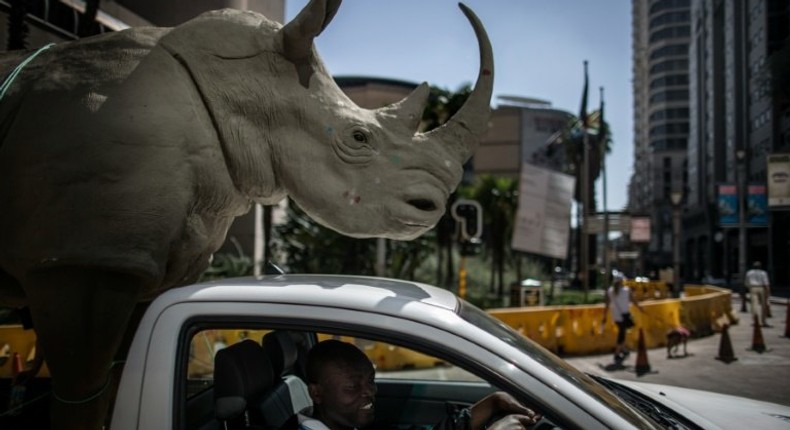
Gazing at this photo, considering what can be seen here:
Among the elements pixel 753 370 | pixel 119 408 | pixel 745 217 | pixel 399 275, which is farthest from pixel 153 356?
pixel 745 217

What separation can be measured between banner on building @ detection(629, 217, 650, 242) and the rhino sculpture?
111ft

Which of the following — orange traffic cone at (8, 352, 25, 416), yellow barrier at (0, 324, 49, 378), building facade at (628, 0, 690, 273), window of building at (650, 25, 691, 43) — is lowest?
yellow barrier at (0, 324, 49, 378)

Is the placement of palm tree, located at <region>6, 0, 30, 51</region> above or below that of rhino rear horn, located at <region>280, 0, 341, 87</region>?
above

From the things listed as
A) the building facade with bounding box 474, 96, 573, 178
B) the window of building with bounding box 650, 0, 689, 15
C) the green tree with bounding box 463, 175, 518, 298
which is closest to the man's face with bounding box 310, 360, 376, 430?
the green tree with bounding box 463, 175, 518, 298

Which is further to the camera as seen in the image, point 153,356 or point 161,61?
point 161,61

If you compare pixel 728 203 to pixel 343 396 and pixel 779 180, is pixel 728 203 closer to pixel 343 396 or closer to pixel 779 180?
pixel 779 180

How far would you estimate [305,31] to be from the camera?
230 centimetres

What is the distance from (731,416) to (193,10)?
3154mm

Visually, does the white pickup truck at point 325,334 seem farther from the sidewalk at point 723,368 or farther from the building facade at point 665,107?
the building facade at point 665,107

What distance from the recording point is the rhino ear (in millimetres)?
2234

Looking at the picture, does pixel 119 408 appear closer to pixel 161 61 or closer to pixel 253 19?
pixel 161 61

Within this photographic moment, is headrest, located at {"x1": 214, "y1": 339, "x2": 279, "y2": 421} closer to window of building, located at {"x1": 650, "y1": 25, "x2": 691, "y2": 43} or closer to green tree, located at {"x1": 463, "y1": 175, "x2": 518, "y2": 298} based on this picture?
green tree, located at {"x1": 463, "y1": 175, "x2": 518, "y2": 298}

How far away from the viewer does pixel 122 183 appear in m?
2.06

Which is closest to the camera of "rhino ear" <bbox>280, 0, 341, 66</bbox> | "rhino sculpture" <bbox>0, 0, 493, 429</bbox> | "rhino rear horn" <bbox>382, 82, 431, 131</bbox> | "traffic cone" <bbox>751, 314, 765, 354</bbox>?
"rhino sculpture" <bbox>0, 0, 493, 429</bbox>
